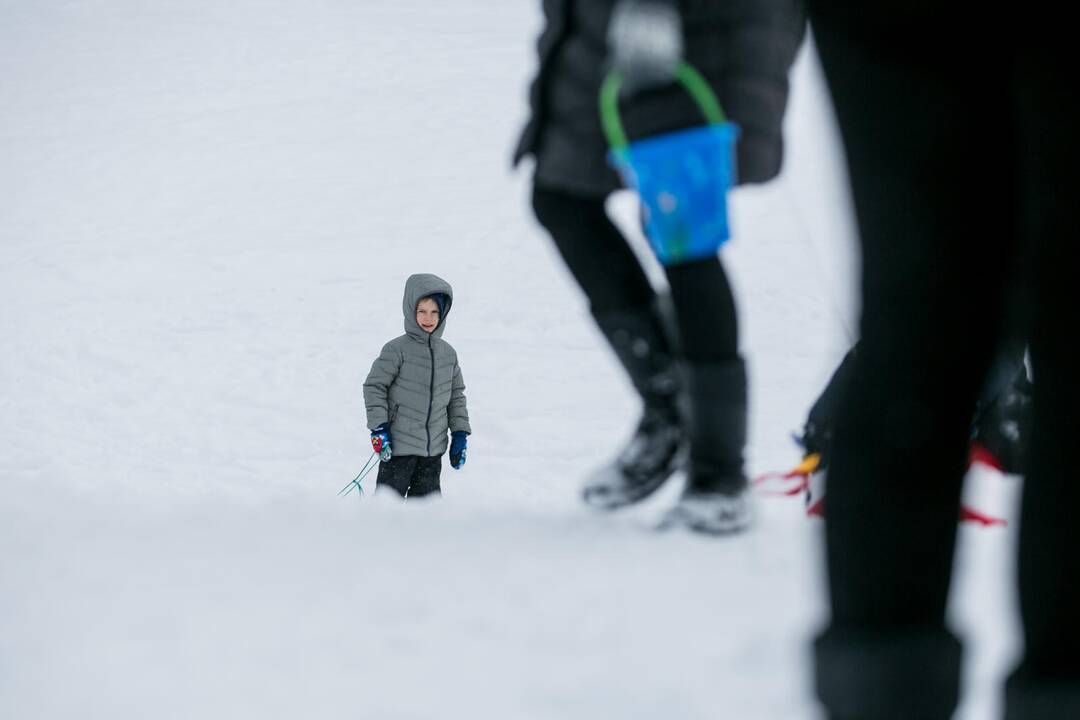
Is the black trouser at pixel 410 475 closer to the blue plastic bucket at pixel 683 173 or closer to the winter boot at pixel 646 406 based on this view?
the winter boot at pixel 646 406

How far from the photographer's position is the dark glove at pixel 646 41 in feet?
5.84

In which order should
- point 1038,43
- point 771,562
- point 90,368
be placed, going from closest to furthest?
point 1038,43 → point 771,562 → point 90,368

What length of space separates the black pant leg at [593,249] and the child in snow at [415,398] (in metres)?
2.61

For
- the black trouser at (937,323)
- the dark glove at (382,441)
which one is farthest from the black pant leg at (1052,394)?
the dark glove at (382,441)

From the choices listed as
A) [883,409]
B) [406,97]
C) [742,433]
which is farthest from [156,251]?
[883,409]

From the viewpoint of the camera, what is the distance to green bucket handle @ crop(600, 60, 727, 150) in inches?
72.1

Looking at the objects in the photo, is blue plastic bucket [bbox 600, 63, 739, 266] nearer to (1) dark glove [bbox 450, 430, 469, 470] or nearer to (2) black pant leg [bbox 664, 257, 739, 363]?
(2) black pant leg [bbox 664, 257, 739, 363]

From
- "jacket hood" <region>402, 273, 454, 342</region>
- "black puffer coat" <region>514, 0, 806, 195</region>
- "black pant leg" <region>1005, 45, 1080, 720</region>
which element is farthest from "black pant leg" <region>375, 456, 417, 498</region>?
"black pant leg" <region>1005, 45, 1080, 720</region>

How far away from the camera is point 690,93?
191cm

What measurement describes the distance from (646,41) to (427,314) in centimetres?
310

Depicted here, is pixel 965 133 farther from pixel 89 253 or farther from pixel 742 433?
pixel 89 253

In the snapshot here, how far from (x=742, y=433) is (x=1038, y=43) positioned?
4.52 feet

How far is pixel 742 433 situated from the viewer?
2090 mm

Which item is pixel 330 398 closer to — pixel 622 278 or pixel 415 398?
pixel 415 398
